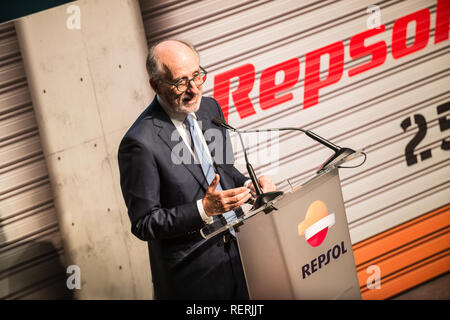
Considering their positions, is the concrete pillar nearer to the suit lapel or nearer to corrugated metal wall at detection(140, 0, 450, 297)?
corrugated metal wall at detection(140, 0, 450, 297)

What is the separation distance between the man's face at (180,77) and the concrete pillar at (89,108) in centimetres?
87

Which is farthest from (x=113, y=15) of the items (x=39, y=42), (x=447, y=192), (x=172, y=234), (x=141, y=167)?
(x=447, y=192)

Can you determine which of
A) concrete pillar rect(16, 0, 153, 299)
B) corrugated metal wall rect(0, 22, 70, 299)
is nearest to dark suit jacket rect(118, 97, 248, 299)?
concrete pillar rect(16, 0, 153, 299)

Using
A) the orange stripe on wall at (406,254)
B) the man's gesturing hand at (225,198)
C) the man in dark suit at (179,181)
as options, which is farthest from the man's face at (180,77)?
the orange stripe on wall at (406,254)

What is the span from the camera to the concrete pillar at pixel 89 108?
299cm

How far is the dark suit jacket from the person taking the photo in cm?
221

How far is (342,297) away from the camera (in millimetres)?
2250

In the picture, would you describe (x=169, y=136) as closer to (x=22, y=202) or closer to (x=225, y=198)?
(x=225, y=198)

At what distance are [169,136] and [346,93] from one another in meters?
1.86

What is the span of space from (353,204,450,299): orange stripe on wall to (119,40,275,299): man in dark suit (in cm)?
178

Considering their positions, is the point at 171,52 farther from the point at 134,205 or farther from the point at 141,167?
the point at 134,205

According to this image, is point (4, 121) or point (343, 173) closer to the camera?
point (4, 121)

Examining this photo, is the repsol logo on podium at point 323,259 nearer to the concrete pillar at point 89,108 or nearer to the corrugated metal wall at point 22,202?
the concrete pillar at point 89,108
